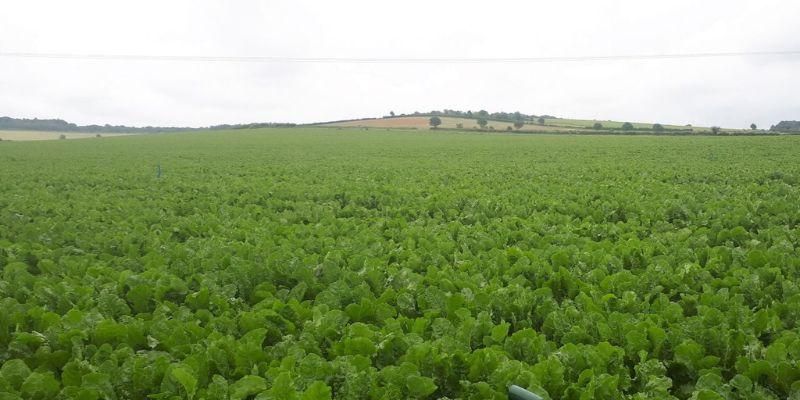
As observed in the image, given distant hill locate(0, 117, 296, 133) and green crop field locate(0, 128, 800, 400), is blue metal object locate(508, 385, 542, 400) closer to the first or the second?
green crop field locate(0, 128, 800, 400)

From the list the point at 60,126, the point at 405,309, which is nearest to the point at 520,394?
the point at 405,309

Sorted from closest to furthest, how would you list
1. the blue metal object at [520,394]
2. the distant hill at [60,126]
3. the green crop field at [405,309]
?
the blue metal object at [520,394] → the green crop field at [405,309] → the distant hill at [60,126]

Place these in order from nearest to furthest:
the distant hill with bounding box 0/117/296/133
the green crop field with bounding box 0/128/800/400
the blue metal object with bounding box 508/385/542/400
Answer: the blue metal object with bounding box 508/385/542/400
the green crop field with bounding box 0/128/800/400
the distant hill with bounding box 0/117/296/133

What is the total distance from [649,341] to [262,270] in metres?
3.52

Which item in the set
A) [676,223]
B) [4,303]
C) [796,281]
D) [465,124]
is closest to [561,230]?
[676,223]

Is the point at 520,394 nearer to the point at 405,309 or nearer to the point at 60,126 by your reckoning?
the point at 405,309

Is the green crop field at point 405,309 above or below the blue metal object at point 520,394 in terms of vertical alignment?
below

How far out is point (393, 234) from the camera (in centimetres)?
711

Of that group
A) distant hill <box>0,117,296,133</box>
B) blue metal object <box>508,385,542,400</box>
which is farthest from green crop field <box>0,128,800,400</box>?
distant hill <box>0,117,296,133</box>

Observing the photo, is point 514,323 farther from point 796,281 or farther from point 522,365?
point 796,281

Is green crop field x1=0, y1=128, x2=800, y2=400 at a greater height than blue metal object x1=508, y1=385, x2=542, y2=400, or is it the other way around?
blue metal object x1=508, y1=385, x2=542, y2=400

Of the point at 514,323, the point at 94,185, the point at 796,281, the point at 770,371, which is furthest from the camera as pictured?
the point at 94,185

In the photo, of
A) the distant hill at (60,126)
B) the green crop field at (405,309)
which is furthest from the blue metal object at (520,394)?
the distant hill at (60,126)

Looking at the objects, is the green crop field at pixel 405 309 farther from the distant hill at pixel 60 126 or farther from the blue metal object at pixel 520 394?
the distant hill at pixel 60 126
